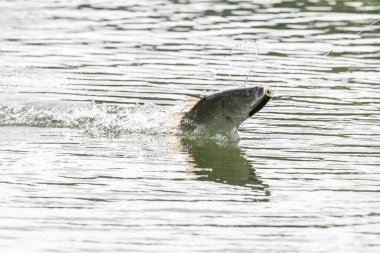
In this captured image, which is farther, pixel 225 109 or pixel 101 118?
pixel 101 118

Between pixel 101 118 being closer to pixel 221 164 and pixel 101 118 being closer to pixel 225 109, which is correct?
pixel 225 109

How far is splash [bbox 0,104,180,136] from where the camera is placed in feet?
48.7

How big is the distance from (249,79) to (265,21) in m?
5.48

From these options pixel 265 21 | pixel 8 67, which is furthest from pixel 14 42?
pixel 265 21

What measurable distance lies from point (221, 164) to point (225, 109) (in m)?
0.82

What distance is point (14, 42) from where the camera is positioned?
21484 millimetres

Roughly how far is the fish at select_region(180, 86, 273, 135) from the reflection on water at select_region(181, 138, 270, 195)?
0.64ft

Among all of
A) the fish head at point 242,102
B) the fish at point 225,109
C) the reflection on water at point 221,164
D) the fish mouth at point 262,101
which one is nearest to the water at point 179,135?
the reflection on water at point 221,164

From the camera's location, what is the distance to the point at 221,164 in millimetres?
13125

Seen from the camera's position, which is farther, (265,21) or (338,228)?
(265,21)

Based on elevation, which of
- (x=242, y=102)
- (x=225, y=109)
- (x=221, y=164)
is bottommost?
(x=221, y=164)

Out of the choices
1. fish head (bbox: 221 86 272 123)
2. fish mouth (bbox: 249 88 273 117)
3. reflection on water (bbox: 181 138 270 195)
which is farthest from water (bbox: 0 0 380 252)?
fish mouth (bbox: 249 88 273 117)

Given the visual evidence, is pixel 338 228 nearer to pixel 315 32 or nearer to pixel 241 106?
pixel 241 106

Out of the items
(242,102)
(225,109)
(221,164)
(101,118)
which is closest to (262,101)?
(242,102)
